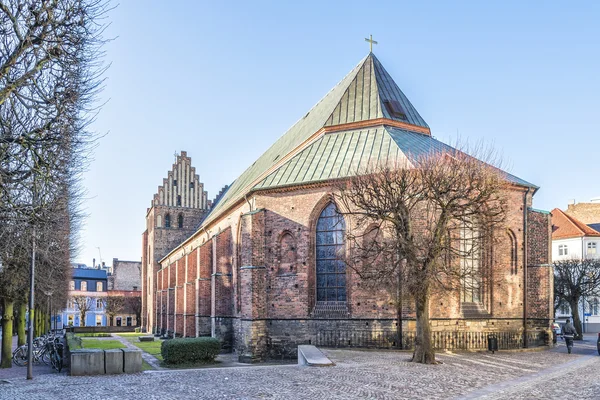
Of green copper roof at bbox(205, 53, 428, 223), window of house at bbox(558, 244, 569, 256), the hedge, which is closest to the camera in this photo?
the hedge

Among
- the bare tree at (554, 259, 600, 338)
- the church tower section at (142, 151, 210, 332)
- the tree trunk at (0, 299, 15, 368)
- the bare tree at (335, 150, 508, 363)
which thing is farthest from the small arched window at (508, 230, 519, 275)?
the church tower section at (142, 151, 210, 332)

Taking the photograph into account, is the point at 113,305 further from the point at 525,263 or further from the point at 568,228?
the point at 525,263

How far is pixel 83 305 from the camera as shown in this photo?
238 feet

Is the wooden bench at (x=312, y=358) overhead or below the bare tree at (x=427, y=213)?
below

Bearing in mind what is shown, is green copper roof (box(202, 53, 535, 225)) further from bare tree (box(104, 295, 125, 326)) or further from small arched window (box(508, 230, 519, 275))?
bare tree (box(104, 295, 125, 326))

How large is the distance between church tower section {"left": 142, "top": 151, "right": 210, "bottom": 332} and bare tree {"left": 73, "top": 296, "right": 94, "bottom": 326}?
19.3m

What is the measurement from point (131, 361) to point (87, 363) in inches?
45.8

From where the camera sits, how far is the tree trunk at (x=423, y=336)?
1786cm

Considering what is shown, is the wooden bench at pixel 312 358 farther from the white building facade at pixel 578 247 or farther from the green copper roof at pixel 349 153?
the white building facade at pixel 578 247

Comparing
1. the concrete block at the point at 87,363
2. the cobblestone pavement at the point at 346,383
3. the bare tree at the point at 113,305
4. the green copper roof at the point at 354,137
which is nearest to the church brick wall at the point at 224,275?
the green copper roof at the point at 354,137

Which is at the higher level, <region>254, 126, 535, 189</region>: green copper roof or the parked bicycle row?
<region>254, 126, 535, 189</region>: green copper roof

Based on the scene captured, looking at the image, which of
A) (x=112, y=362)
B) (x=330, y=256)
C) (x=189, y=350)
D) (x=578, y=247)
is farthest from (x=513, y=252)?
(x=578, y=247)

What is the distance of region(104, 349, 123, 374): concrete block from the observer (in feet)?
51.8

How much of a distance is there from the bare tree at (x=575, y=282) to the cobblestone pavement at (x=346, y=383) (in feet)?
63.2
